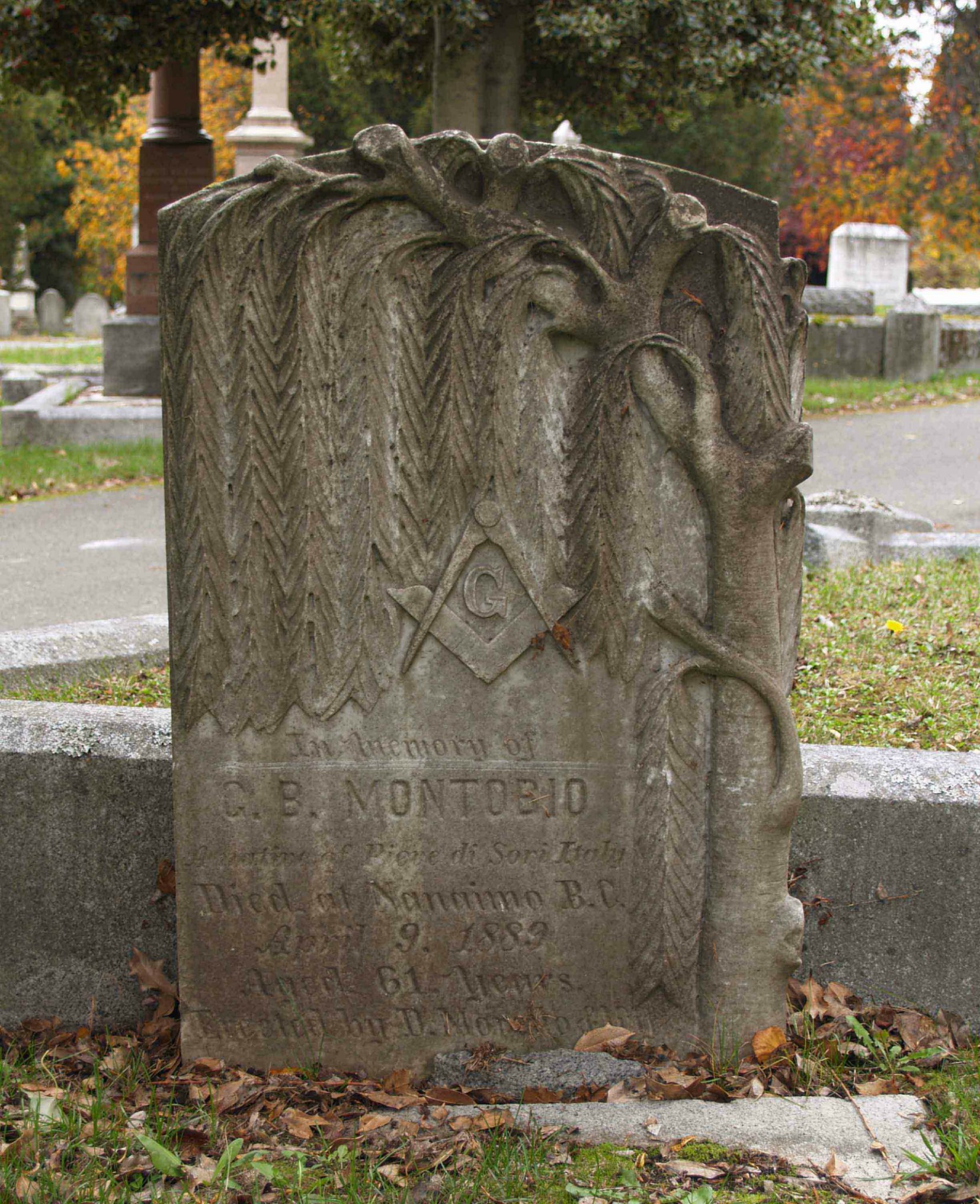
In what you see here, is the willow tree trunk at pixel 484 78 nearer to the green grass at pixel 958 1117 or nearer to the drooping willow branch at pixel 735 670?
the drooping willow branch at pixel 735 670

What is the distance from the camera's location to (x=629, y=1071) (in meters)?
2.85

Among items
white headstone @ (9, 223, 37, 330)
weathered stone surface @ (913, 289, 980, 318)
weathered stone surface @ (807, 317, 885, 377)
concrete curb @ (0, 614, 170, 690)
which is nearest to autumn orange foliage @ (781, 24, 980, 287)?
weathered stone surface @ (913, 289, 980, 318)

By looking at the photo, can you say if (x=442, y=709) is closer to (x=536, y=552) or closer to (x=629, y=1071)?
(x=536, y=552)

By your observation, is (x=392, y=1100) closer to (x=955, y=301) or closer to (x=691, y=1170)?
(x=691, y=1170)

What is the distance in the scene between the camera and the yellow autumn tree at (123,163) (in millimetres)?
29312

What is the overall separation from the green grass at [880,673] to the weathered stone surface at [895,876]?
2.17 feet

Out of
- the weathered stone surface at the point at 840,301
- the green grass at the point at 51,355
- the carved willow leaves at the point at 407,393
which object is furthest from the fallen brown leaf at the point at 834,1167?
the green grass at the point at 51,355

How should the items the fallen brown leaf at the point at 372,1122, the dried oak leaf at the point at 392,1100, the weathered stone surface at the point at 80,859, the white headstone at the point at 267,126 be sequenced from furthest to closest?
1. the white headstone at the point at 267,126
2. the weathered stone surface at the point at 80,859
3. the dried oak leaf at the point at 392,1100
4. the fallen brown leaf at the point at 372,1122

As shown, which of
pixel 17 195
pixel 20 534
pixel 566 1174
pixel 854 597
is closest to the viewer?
pixel 566 1174

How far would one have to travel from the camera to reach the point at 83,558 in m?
7.64

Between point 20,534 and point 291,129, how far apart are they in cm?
935

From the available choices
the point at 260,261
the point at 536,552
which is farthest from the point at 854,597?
the point at 260,261

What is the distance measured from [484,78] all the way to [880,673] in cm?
828

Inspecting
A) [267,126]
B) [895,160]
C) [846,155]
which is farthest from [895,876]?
[846,155]
